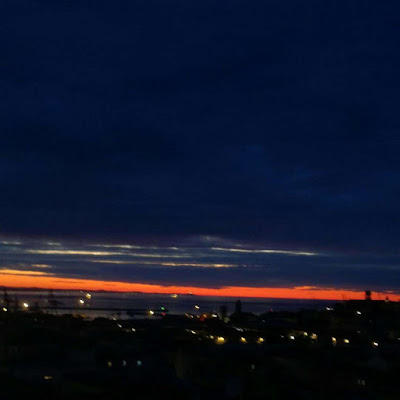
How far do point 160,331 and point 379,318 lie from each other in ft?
83.4

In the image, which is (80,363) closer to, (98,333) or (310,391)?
(310,391)

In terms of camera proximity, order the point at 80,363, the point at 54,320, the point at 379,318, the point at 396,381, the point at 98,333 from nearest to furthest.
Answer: the point at 396,381, the point at 80,363, the point at 98,333, the point at 54,320, the point at 379,318

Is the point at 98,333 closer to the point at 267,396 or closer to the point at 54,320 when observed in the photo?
the point at 54,320

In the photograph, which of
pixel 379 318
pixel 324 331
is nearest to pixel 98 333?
pixel 324 331

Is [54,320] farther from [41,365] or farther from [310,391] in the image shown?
[310,391]

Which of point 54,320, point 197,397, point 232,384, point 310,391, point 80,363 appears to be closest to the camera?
Result: point 197,397

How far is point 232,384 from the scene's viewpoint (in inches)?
786

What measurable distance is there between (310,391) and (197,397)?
11.0 feet

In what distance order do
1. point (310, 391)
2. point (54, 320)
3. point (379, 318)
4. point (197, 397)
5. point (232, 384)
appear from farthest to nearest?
1. point (379, 318)
2. point (54, 320)
3. point (232, 384)
4. point (310, 391)
5. point (197, 397)

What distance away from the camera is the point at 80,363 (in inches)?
952

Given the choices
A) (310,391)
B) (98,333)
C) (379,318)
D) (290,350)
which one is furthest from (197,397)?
(379,318)

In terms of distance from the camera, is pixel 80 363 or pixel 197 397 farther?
pixel 80 363

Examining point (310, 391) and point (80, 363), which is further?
point (80, 363)

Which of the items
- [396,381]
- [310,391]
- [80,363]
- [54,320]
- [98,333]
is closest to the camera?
[310,391]
